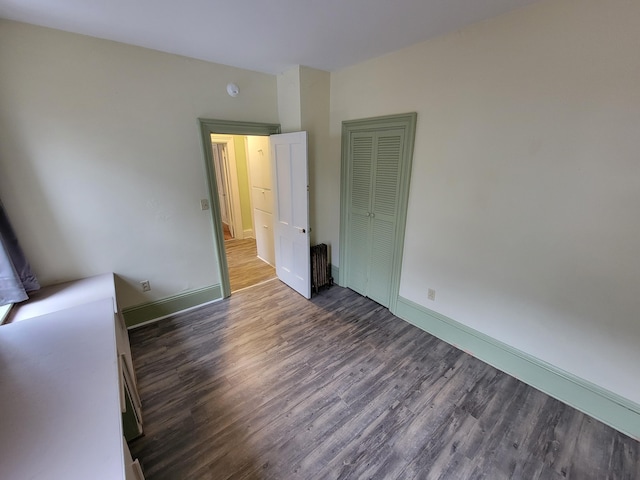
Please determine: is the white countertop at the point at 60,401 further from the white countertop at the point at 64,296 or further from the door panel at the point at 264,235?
the door panel at the point at 264,235

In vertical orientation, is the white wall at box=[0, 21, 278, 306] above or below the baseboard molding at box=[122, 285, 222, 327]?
above

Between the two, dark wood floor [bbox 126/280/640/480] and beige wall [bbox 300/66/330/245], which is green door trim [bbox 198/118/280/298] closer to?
beige wall [bbox 300/66/330/245]

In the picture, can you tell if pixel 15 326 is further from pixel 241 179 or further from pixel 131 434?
pixel 241 179

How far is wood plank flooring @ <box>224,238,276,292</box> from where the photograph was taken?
358cm

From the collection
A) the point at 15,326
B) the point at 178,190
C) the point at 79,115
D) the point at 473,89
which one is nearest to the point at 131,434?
the point at 15,326

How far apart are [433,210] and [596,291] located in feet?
3.78

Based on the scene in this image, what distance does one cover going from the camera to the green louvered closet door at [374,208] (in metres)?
2.52

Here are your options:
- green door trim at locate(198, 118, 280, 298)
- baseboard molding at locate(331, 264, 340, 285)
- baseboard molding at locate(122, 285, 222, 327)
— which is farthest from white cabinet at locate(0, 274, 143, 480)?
baseboard molding at locate(331, 264, 340, 285)

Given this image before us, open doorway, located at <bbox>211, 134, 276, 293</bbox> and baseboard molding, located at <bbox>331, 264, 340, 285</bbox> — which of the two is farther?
open doorway, located at <bbox>211, 134, 276, 293</bbox>

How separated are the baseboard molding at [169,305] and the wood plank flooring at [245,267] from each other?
36cm

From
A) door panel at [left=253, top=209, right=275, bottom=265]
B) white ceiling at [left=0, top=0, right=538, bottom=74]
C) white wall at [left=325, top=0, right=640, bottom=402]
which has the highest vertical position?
white ceiling at [left=0, top=0, right=538, bottom=74]

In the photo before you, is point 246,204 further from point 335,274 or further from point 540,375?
point 540,375

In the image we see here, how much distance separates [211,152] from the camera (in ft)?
8.76

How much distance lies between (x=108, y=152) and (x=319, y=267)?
2.39 meters
